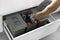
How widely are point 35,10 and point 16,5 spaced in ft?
0.73

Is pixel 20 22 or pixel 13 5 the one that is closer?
pixel 13 5

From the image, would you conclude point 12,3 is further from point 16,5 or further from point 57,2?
point 57,2

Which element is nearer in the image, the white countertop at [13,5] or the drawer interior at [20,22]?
the white countertop at [13,5]

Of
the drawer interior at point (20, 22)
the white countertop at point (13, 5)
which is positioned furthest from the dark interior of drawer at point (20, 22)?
the white countertop at point (13, 5)

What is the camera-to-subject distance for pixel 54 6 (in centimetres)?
75

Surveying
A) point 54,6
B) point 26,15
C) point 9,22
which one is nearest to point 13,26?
point 9,22

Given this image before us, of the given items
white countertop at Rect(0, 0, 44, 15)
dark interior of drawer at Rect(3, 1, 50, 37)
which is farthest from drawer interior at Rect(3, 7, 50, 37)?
white countertop at Rect(0, 0, 44, 15)

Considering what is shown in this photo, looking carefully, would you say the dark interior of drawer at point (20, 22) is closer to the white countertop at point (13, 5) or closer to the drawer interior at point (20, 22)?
the drawer interior at point (20, 22)

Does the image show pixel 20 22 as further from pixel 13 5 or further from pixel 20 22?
pixel 13 5

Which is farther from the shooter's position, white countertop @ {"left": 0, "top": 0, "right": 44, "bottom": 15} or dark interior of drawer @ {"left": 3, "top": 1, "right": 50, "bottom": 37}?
dark interior of drawer @ {"left": 3, "top": 1, "right": 50, "bottom": 37}

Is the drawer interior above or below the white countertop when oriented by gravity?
below

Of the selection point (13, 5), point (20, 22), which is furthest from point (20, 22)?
point (13, 5)

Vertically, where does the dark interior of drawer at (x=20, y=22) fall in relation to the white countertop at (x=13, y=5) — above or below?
below

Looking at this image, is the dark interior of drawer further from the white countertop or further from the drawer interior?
the white countertop
